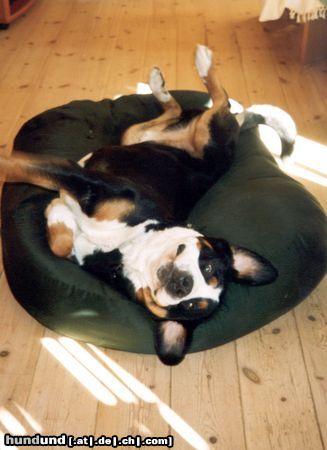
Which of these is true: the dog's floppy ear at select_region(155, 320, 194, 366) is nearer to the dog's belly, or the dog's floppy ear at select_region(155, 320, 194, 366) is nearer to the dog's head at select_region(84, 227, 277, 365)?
the dog's head at select_region(84, 227, 277, 365)

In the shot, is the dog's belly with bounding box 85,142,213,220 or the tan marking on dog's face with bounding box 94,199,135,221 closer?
the tan marking on dog's face with bounding box 94,199,135,221

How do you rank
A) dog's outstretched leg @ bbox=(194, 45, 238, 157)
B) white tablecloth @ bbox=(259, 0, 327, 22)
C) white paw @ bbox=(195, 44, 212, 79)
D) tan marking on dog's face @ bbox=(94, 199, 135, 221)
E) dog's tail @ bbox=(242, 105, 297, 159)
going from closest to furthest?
tan marking on dog's face @ bbox=(94, 199, 135, 221), dog's outstretched leg @ bbox=(194, 45, 238, 157), dog's tail @ bbox=(242, 105, 297, 159), white paw @ bbox=(195, 44, 212, 79), white tablecloth @ bbox=(259, 0, 327, 22)

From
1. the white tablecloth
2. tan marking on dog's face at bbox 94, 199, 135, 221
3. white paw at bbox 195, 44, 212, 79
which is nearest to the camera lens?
tan marking on dog's face at bbox 94, 199, 135, 221

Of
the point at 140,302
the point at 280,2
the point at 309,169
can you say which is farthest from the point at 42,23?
the point at 140,302

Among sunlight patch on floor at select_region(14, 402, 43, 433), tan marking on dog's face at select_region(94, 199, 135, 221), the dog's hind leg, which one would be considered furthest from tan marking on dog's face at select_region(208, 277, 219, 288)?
the dog's hind leg

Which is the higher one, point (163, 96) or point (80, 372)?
point (163, 96)

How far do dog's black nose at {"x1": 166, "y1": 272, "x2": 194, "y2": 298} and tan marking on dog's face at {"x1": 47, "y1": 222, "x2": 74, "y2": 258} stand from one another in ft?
1.91

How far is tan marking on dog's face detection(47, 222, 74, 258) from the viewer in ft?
8.21

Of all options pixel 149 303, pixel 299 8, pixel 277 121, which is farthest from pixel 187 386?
pixel 299 8

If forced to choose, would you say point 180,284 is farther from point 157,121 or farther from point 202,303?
point 157,121

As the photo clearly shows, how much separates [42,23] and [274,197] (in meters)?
3.73

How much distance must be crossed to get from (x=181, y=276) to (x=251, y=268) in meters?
0.34

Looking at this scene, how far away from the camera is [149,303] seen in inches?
90.0

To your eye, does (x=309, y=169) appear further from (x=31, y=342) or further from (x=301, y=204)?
(x=31, y=342)
